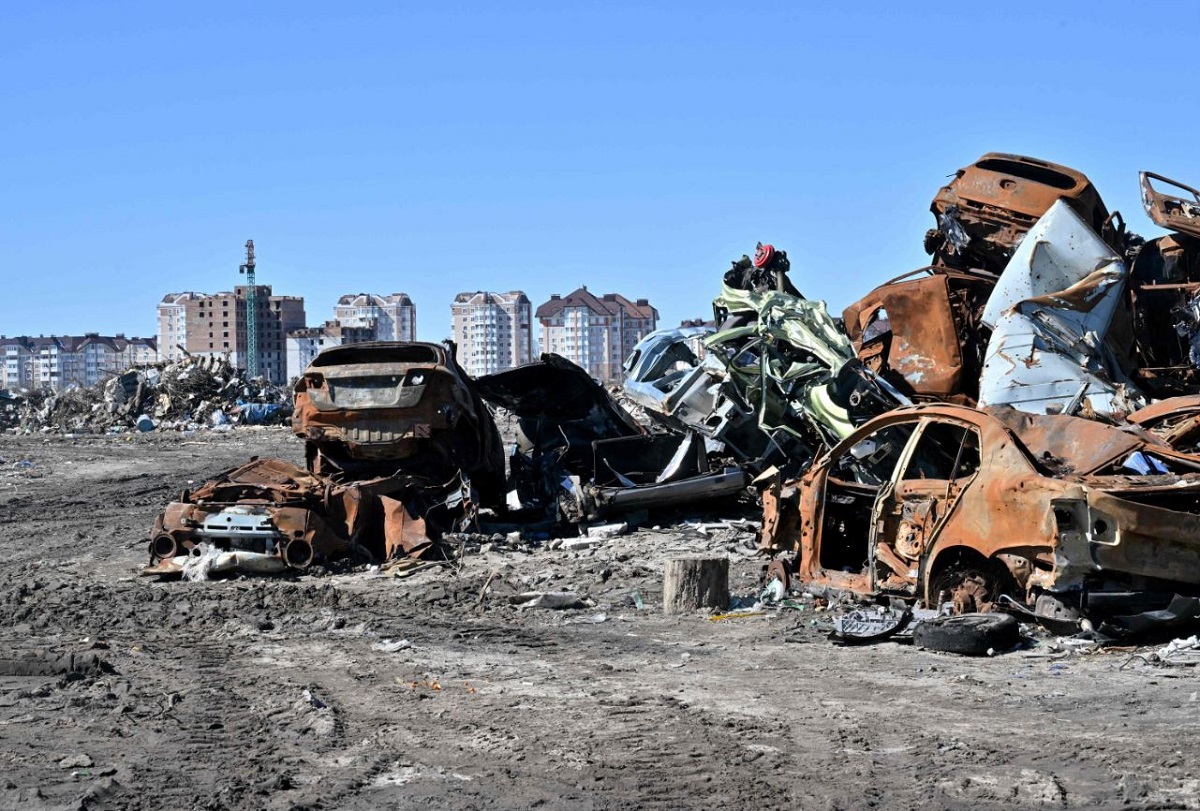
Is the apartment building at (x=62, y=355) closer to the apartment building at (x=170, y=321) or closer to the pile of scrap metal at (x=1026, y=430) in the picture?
the apartment building at (x=170, y=321)

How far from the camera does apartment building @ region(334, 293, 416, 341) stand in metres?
160

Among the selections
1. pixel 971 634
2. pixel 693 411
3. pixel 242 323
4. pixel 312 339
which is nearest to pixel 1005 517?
pixel 971 634

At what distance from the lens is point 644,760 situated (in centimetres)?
599

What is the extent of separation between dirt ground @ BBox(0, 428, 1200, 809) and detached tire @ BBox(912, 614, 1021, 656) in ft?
0.32

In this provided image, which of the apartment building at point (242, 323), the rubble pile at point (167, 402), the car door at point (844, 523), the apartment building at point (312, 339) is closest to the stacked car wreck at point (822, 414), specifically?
the car door at point (844, 523)

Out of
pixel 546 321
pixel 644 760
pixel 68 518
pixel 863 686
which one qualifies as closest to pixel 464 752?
pixel 644 760

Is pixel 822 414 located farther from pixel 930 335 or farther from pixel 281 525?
pixel 281 525

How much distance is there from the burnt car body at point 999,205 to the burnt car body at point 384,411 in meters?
→ 6.04

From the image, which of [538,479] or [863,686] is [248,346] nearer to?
[538,479]

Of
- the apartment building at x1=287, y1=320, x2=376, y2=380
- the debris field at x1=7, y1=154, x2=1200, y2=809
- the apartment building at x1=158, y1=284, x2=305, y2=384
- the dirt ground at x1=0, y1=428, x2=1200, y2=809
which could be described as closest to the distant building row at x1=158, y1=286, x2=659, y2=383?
the apartment building at x1=158, y1=284, x2=305, y2=384

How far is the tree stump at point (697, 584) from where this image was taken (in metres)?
10.3

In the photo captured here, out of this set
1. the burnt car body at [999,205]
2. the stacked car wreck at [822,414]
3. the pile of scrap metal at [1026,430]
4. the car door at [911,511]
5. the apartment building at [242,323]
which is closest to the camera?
the pile of scrap metal at [1026,430]

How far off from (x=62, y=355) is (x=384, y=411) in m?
169

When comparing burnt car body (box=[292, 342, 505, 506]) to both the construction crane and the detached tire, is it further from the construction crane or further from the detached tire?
the construction crane
